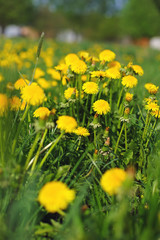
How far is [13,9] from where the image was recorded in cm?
2734

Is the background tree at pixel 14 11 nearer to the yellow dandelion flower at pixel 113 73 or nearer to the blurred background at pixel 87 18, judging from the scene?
the blurred background at pixel 87 18

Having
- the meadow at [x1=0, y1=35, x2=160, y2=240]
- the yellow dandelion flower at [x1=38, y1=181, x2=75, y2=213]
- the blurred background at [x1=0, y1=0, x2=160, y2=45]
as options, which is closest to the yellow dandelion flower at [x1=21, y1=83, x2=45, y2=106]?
the meadow at [x1=0, y1=35, x2=160, y2=240]

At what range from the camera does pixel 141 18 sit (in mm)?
27891

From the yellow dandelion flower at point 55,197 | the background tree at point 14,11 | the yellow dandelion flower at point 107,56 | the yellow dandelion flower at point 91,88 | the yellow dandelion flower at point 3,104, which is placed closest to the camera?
the yellow dandelion flower at point 55,197

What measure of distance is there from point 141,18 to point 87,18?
9.26 meters

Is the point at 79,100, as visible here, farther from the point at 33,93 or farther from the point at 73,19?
the point at 73,19

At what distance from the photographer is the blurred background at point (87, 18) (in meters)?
27.6

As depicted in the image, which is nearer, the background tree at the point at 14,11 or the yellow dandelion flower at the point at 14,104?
the yellow dandelion flower at the point at 14,104

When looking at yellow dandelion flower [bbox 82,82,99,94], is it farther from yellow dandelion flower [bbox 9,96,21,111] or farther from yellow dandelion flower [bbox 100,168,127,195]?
yellow dandelion flower [bbox 100,168,127,195]

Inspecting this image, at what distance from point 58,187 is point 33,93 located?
0.36 metres

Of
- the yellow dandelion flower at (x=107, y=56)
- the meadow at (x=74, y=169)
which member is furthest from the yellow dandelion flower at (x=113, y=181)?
the yellow dandelion flower at (x=107, y=56)

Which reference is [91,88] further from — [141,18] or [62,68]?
[141,18]

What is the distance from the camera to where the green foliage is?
27531mm

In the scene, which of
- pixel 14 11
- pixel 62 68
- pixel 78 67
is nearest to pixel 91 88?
pixel 78 67
